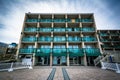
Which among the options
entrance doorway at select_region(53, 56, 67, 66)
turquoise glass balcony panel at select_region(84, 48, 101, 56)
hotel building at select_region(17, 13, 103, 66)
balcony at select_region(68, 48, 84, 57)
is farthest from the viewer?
entrance doorway at select_region(53, 56, 67, 66)

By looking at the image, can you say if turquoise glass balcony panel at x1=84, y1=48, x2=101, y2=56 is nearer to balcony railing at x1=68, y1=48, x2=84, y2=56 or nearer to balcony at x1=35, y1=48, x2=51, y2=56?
balcony railing at x1=68, y1=48, x2=84, y2=56

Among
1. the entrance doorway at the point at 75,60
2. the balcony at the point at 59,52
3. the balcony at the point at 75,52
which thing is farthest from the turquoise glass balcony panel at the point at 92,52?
the balcony at the point at 59,52

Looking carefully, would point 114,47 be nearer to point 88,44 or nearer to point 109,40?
point 109,40

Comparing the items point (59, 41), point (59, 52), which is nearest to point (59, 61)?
point (59, 52)

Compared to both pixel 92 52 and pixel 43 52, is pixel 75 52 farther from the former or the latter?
pixel 43 52

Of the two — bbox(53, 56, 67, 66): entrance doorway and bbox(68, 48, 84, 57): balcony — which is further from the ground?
bbox(68, 48, 84, 57): balcony

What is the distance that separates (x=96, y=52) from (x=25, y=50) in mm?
18817

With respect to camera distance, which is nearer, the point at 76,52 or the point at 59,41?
the point at 76,52

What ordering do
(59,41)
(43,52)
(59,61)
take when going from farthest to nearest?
(59,61), (59,41), (43,52)

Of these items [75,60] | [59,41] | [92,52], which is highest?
[59,41]

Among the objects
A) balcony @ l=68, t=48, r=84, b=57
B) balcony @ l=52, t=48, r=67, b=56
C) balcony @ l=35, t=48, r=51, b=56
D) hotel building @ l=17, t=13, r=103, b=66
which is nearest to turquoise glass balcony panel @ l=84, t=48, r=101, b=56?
hotel building @ l=17, t=13, r=103, b=66

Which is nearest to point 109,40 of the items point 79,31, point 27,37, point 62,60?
point 79,31

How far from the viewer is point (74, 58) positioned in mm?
20203

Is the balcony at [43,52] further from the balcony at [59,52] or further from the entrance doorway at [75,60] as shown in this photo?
the entrance doorway at [75,60]
